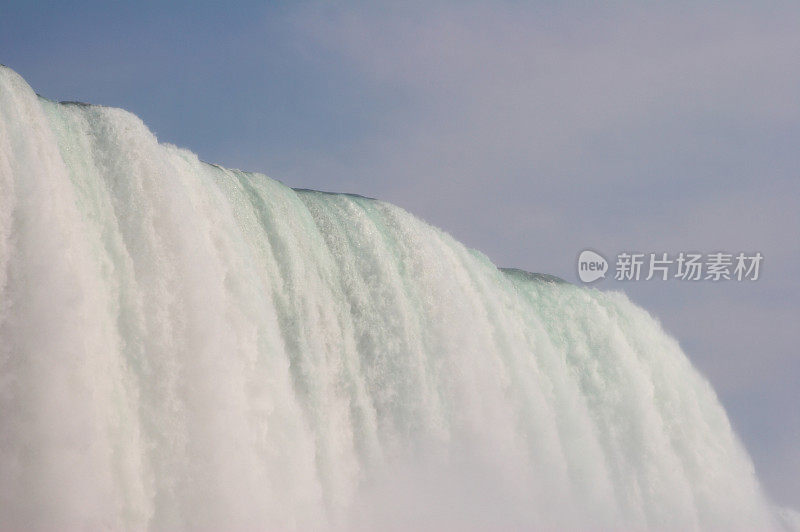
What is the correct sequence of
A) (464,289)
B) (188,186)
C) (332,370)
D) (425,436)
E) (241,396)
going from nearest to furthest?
(241,396)
(188,186)
(332,370)
(425,436)
(464,289)

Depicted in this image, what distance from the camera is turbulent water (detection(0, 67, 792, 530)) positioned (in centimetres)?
854

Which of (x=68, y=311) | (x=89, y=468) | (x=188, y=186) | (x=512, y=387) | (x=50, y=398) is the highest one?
(x=188, y=186)

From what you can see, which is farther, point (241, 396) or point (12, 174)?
point (241, 396)

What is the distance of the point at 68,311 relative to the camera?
8.60m

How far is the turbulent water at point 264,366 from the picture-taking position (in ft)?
28.0

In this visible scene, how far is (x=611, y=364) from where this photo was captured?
61.4 ft

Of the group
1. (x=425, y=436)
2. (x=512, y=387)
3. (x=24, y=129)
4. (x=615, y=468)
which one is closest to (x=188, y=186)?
(x=24, y=129)

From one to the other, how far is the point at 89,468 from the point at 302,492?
2.75 m

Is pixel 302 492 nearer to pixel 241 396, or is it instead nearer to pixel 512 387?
pixel 241 396

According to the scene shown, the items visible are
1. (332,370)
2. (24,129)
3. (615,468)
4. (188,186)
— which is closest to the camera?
(24,129)

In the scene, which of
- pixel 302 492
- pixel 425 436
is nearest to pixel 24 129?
pixel 302 492

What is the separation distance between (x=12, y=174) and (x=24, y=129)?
0.55 metres

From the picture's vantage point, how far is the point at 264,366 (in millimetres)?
10703

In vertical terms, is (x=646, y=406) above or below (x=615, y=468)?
above
